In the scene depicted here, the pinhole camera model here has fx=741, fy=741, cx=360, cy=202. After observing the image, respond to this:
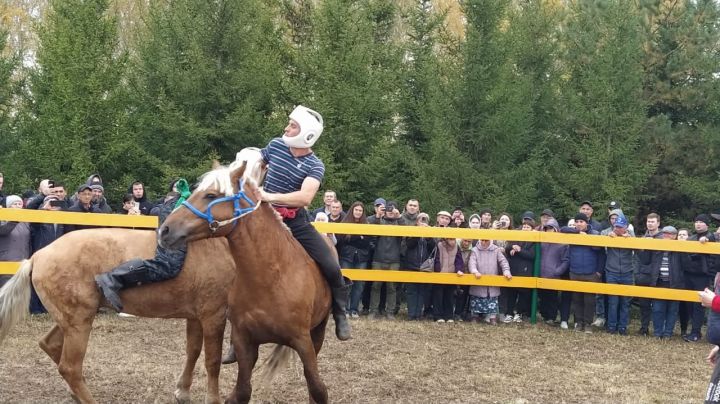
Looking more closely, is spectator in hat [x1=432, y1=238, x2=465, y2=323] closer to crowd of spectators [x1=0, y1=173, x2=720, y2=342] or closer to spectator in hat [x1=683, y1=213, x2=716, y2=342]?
crowd of spectators [x1=0, y1=173, x2=720, y2=342]

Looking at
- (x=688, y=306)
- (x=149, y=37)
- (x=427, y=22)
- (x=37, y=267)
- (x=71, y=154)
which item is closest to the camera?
(x=37, y=267)

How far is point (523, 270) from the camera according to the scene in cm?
1198

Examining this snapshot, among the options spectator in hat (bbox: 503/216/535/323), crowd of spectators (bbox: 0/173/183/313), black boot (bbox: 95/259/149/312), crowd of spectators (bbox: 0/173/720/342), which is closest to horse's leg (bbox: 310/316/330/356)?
black boot (bbox: 95/259/149/312)

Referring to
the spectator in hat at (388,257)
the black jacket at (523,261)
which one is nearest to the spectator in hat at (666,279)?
the black jacket at (523,261)

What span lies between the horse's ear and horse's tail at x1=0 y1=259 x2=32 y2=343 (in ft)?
7.59

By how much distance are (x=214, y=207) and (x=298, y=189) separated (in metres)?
1.01

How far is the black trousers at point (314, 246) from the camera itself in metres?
6.07

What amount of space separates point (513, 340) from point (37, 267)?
6589 millimetres

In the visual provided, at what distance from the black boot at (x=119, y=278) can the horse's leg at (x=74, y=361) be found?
0.35 m

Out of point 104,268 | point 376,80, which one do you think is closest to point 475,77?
point 376,80

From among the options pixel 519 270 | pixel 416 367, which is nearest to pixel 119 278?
pixel 416 367

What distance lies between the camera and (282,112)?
→ 682 inches

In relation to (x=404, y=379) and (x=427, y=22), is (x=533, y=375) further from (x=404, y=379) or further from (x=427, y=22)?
(x=427, y=22)

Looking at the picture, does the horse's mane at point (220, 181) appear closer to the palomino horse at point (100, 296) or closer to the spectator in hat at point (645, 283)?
the palomino horse at point (100, 296)
